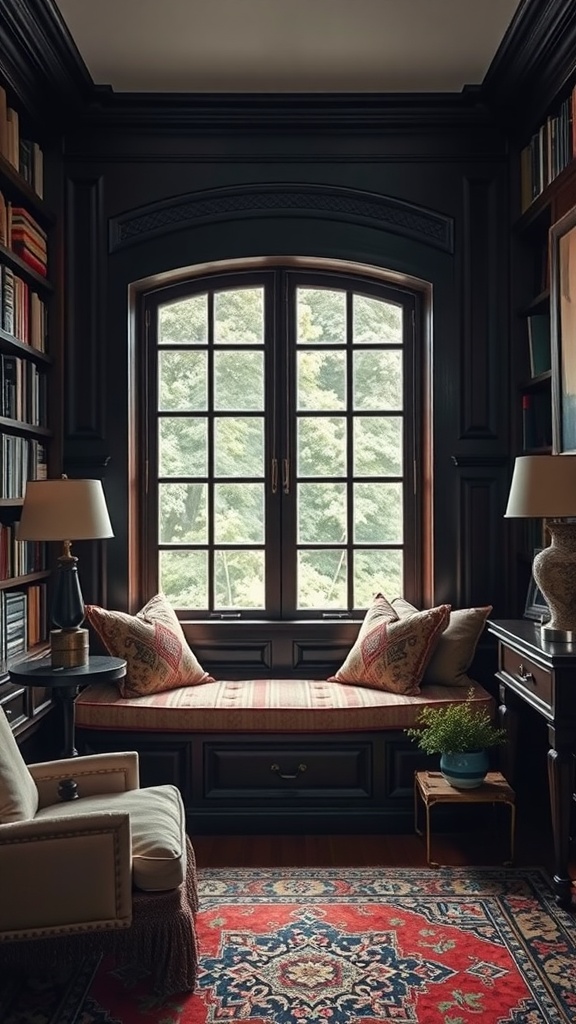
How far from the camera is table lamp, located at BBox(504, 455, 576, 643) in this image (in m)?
3.38

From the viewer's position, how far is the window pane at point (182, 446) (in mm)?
4676

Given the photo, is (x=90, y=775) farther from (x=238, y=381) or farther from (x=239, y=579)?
(x=238, y=381)

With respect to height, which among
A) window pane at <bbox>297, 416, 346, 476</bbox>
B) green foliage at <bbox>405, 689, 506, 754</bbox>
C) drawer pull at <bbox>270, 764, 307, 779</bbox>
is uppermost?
window pane at <bbox>297, 416, 346, 476</bbox>

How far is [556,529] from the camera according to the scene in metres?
3.44

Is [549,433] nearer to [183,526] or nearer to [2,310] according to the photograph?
[183,526]

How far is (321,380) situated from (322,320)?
308 mm

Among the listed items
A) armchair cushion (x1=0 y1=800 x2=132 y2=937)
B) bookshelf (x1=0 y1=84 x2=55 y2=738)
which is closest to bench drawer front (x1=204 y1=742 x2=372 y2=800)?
bookshelf (x1=0 y1=84 x2=55 y2=738)

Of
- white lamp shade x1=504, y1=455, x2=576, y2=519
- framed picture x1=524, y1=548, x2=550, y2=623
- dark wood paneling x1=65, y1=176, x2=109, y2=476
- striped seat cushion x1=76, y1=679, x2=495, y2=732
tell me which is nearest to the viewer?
white lamp shade x1=504, y1=455, x2=576, y2=519

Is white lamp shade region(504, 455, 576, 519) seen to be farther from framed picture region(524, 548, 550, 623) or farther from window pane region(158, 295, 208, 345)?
window pane region(158, 295, 208, 345)

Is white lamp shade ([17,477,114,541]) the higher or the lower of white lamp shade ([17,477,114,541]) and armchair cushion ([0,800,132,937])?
the higher

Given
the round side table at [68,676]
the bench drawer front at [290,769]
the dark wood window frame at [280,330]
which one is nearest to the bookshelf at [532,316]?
the dark wood window frame at [280,330]

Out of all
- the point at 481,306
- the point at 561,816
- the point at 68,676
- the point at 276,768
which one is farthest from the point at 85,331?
the point at 561,816

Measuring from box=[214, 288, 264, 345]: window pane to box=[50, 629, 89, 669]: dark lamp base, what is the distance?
174 centimetres

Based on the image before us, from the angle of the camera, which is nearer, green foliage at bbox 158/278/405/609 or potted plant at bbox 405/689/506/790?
potted plant at bbox 405/689/506/790
